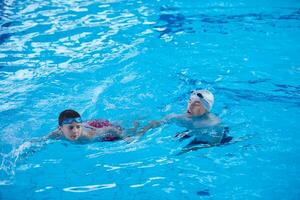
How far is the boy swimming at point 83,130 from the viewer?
17.7 feet

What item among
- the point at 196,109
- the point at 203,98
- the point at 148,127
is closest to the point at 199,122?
the point at 196,109

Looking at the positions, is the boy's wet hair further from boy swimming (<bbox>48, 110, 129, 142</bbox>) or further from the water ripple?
the water ripple

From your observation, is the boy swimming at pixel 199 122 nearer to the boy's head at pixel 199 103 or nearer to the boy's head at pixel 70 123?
the boy's head at pixel 199 103

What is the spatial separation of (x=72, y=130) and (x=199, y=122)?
187cm

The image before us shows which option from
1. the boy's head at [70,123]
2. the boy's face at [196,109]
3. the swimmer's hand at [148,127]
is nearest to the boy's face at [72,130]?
the boy's head at [70,123]

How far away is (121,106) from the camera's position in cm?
674

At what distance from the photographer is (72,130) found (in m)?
5.45

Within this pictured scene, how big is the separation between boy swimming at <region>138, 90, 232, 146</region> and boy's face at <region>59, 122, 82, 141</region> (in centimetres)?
87

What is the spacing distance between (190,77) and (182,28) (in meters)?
2.68

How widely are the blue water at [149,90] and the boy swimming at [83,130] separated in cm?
13

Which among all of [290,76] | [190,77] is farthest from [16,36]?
[290,76]

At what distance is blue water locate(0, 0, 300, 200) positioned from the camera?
4875 mm

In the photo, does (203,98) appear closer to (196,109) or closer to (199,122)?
(196,109)

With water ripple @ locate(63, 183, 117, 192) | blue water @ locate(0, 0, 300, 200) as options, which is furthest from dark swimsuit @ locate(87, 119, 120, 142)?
water ripple @ locate(63, 183, 117, 192)
